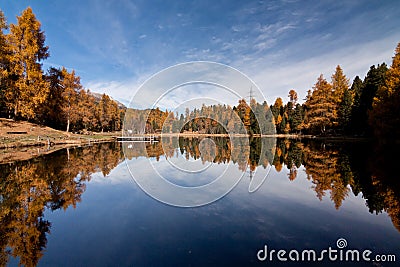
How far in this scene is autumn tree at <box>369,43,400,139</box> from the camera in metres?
22.8

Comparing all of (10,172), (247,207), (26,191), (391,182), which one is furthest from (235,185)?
(10,172)

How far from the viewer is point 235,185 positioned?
905 cm

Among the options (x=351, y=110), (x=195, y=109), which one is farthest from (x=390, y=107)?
(x=195, y=109)

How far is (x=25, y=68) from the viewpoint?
86.1 feet

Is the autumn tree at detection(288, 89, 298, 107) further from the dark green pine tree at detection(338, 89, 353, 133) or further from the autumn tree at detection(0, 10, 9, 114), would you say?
the autumn tree at detection(0, 10, 9, 114)

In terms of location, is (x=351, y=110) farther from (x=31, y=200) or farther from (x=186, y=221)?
(x=31, y=200)

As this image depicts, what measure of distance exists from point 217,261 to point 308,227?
268cm

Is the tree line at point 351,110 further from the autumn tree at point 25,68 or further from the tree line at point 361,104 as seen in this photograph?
the autumn tree at point 25,68

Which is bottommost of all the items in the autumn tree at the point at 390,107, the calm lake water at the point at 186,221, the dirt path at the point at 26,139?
the calm lake water at the point at 186,221

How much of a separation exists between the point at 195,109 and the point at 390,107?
22935mm

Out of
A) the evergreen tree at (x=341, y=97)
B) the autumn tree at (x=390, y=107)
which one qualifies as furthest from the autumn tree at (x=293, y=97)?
the autumn tree at (x=390, y=107)

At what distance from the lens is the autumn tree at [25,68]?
25.2 metres

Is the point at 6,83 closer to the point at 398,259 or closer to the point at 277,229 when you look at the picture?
the point at 277,229

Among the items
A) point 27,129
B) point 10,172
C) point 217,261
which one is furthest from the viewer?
point 27,129
